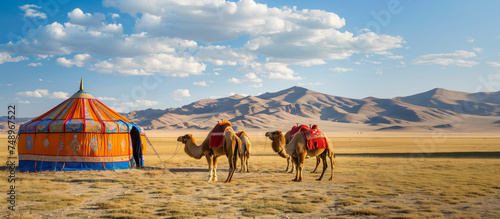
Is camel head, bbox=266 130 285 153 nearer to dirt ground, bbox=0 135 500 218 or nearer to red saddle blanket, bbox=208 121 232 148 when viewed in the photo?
dirt ground, bbox=0 135 500 218

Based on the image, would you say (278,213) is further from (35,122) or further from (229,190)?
(35,122)

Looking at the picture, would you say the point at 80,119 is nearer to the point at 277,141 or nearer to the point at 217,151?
the point at 217,151

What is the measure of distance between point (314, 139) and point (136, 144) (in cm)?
958

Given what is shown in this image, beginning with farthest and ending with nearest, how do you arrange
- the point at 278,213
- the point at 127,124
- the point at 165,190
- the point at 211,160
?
the point at 127,124
the point at 211,160
the point at 165,190
the point at 278,213

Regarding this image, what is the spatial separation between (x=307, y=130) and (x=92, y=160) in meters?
9.69

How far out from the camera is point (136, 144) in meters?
18.6

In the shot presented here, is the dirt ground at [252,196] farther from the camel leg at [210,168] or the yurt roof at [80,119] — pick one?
the yurt roof at [80,119]

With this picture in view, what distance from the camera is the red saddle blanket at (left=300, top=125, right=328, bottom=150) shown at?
13725 millimetres

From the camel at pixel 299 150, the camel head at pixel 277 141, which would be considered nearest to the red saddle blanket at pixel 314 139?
the camel at pixel 299 150

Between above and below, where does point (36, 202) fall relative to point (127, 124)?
below

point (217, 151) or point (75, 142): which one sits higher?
point (75, 142)

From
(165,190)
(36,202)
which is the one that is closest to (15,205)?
(36,202)

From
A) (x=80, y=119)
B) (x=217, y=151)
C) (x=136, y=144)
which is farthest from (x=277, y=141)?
(x=80, y=119)

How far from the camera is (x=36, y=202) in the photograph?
964cm
